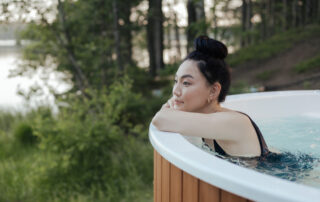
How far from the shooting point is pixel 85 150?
3932mm

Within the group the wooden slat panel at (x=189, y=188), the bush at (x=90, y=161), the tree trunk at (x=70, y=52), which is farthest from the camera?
the tree trunk at (x=70, y=52)

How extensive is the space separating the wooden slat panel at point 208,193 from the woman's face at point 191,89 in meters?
0.59

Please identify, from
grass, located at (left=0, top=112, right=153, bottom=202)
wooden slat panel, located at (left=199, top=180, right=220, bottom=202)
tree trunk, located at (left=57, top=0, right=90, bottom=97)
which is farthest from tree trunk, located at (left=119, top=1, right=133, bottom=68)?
wooden slat panel, located at (left=199, top=180, right=220, bottom=202)

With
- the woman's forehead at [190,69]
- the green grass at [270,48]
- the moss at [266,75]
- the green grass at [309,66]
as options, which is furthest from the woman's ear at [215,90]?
the green grass at [270,48]

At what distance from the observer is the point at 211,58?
71.3 inches

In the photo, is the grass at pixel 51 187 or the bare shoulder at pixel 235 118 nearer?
the bare shoulder at pixel 235 118

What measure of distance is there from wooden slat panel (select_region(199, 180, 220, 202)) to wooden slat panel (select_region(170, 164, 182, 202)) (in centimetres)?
14

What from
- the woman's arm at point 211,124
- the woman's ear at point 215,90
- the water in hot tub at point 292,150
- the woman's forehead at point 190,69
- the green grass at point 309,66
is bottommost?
the green grass at point 309,66

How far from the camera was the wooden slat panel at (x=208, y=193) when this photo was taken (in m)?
1.30

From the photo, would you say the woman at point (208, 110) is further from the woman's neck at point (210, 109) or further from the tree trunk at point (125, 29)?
the tree trunk at point (125, 29)

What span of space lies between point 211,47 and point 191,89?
236 millimetres

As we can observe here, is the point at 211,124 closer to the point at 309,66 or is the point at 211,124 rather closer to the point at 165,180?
the point at 165,180

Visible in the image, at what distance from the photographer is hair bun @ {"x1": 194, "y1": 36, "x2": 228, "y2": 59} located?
180 centimetres

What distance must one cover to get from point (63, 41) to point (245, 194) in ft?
14.6
